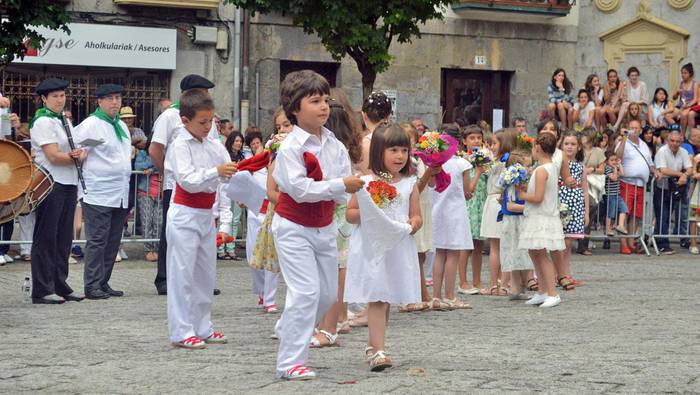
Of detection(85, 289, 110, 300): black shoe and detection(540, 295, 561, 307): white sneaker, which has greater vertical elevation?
detection(540, 295, 561, 307): white sneaker

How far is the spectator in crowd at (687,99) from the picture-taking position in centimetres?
2233

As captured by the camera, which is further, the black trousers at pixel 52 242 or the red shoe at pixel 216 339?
the black trousers at pixel 52 242

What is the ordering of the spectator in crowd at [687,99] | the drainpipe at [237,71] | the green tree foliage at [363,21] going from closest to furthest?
the green tree foliage at [363,21], the spectator in crowd at [687,99], the drainpipe at [237,71]

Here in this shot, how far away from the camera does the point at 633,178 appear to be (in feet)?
63.5

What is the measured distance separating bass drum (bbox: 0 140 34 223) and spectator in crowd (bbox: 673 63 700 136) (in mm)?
14052

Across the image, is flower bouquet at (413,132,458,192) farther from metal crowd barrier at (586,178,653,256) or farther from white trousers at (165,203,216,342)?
metal crowd barrier at (586,178,653,256)

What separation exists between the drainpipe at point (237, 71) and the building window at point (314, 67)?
959mm

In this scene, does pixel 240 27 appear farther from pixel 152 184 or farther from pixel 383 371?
pixel 383 371

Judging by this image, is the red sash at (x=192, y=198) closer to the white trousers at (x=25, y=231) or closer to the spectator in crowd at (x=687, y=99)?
the white trousers at (x=25, y=231)

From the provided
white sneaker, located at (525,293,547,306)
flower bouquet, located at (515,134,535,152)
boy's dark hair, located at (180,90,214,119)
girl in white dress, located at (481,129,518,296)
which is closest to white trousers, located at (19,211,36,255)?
girl in white dress, located at (481,129,518,296)

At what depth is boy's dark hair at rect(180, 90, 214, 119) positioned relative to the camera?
30.3 feet

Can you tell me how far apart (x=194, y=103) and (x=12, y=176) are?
2.09 m

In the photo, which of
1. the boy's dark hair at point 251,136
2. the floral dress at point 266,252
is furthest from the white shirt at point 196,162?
the boy's dark hair at point 251,136

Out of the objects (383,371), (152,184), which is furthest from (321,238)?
(152,184)
